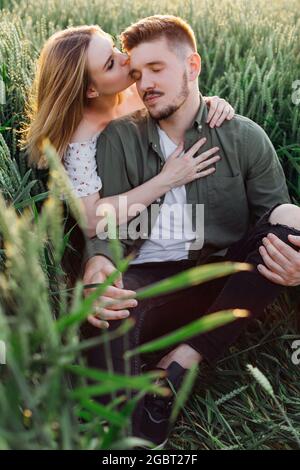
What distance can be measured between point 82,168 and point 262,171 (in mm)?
536

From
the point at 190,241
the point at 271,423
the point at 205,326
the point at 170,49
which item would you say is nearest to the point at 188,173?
the point at 190,241

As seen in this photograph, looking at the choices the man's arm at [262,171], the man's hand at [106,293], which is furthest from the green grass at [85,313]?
the man's arm at [262,171]

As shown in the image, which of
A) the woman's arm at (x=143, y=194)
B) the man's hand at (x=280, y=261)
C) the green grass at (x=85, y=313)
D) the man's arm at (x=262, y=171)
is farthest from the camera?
the man's arm at (x=262, y=171)

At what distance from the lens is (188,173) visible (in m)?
2.23

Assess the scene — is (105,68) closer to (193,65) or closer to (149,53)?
(149,53)

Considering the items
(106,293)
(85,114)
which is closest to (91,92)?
(85,114)

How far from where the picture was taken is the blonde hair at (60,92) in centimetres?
223

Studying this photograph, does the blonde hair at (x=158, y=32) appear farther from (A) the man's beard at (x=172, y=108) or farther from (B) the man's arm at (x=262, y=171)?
(B) the man's arm at (x=262, y=171)

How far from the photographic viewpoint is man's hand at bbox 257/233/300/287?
204 centimetres

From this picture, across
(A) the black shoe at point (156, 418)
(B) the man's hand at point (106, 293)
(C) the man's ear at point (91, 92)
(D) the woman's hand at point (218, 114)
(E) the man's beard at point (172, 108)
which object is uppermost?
(C) the man's ear at point (91, 92)

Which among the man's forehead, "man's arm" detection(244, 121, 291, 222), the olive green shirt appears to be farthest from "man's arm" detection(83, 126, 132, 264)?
"man's arm" detection(244, 121, 291, 222)

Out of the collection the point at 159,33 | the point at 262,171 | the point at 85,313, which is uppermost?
the point at 85,313

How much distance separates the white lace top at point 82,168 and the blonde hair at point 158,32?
34 centimetres

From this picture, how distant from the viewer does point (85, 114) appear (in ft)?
7.72
